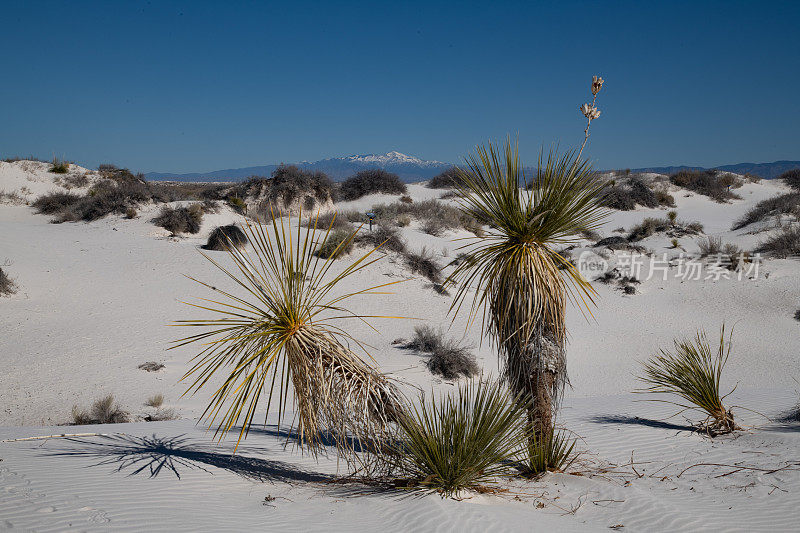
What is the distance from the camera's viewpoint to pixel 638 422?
7.60 metres

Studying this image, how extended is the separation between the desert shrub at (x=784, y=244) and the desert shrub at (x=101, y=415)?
19998mm

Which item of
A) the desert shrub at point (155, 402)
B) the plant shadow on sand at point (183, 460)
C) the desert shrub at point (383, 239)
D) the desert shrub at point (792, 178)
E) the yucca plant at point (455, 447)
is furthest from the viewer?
the desert shrub at point (792, 178)

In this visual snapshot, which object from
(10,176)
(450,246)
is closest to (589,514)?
(450,246)

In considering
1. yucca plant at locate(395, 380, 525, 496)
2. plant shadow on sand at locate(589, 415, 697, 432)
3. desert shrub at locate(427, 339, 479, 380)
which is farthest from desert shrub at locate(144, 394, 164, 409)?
plant shadow on sand at locate(589, 415, 697, 432)

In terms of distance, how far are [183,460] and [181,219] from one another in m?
16.6

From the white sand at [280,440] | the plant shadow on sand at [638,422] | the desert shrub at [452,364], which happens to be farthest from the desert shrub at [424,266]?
the plant shadow on sand at [638,422]

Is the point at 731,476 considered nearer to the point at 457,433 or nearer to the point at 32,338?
the point at 457,433

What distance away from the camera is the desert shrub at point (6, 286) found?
42.9 ft

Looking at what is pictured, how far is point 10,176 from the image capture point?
27.4 m

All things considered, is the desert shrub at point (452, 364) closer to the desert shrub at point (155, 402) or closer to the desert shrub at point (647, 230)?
the desert shrub at point (155, 402)

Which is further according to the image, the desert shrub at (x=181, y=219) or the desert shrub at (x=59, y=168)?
the desert shrub at (x=59, y=168)

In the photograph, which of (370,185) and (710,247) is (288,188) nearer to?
(370,185)

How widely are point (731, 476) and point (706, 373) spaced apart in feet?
7.33

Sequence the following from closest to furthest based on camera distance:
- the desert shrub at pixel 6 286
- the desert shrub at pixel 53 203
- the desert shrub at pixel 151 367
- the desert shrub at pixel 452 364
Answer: the desert shrub at pixel 151 367 < the desert shrub at pixel 452 364 < the desert shrub at pixel 6 286 < the desert shrub at pixel 53 203
